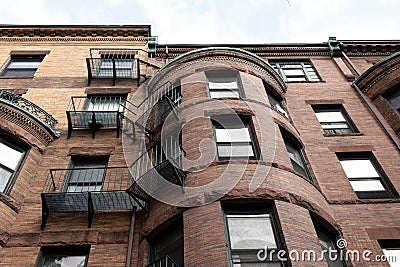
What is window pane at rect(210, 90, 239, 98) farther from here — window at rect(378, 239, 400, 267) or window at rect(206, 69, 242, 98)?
window at rect(378, 239, 400, 267)

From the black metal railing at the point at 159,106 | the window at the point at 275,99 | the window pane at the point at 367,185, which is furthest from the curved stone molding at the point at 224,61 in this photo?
the window pane at the point at 367,185

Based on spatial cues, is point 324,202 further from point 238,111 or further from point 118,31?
point 118,31

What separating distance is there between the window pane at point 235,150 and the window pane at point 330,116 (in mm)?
6014

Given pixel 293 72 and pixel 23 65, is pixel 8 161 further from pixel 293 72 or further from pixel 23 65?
pixel 293 72

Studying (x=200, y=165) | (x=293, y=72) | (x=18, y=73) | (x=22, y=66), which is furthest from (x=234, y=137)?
(x=22, y=66)

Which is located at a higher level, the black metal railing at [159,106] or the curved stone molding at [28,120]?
the black metal railing at [159,106]

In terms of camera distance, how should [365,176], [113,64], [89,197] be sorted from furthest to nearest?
[113,64], [365,176], [89,197]

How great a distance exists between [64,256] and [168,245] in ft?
10.5

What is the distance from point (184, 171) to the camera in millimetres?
10266

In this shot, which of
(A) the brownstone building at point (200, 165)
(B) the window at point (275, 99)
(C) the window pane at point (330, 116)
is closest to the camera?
(A) the brownstone building at point (200, 165)

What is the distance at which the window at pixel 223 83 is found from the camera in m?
13.9

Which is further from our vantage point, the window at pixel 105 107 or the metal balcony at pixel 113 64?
the metal balcony at pixel 113 64

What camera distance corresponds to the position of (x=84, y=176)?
1295 cm

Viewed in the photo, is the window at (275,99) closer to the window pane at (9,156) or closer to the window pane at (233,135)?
the window pane at (233,135)
